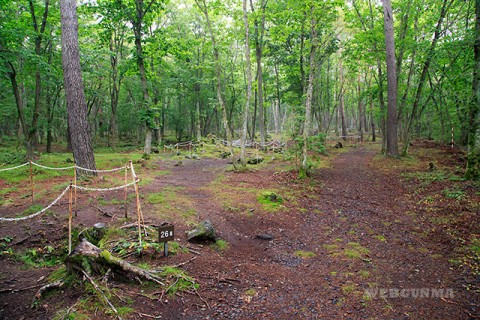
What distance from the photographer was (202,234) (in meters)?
5.60

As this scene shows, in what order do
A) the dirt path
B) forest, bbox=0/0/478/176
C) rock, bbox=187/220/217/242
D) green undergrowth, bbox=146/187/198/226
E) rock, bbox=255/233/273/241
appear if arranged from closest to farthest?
the dirt path, rock, bbox=187/220/217/242, rock, bbox=255/233/273/241, green undergrowth, bbox=146/187/198/226, forest, bbox=0/0/478/176

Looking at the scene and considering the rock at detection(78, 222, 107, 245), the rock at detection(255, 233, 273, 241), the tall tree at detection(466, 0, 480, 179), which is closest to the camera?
the rock at detection(78, 222, 107, 245)

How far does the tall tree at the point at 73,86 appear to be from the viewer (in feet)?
28.2

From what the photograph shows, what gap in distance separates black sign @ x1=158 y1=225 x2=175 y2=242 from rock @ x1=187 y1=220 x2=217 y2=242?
105 cm

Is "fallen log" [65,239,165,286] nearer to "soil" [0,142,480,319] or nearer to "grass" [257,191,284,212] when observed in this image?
"soil" [0,142,480,319]

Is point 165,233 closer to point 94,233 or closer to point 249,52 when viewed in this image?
point 94,233

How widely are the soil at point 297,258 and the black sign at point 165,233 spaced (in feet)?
1.47

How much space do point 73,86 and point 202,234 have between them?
693cm

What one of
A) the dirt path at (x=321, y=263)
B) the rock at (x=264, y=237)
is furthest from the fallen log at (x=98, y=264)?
the rock at (x=264, y=237)

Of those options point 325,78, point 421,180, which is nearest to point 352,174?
point 421,180

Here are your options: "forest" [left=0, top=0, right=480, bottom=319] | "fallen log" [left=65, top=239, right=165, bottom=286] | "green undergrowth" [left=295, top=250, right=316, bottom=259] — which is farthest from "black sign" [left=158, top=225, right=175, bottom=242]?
"green undergrowth" [left=295, top=250, right=316, bottom=259]

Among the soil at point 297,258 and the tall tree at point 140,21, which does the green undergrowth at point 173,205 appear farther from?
the tall tree at point 140,21

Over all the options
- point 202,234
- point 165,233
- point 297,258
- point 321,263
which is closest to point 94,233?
point 165,233

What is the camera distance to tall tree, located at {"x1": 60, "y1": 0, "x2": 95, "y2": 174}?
8609mm
